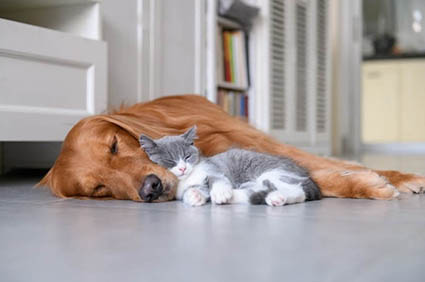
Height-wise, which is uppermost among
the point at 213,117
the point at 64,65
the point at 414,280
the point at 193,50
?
the point at 193,50

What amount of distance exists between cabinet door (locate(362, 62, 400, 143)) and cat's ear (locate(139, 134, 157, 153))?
6.58 m

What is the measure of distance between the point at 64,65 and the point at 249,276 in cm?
174

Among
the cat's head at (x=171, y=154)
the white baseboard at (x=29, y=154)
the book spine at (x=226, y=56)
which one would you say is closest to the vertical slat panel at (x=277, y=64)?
the book spine at (x=226, y=56)

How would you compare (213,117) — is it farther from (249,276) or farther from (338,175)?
(249,276)

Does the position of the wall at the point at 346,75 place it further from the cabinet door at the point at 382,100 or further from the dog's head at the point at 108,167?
the dog's head at the point at 108,167

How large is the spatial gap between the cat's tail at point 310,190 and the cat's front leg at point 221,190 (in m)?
0.22

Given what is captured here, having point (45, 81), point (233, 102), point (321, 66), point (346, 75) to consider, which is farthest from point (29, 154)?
point (346, 75)

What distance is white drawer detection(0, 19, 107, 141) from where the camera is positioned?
2.10 m

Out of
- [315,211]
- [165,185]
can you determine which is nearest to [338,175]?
[315,211]

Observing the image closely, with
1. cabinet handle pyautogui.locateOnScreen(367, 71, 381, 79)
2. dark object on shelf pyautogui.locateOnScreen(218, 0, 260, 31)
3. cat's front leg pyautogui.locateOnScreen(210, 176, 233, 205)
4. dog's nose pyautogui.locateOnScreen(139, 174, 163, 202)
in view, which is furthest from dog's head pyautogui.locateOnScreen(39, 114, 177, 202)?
cabinet handle pyautogui.locateOnScreen(367, 71, 381, 79)

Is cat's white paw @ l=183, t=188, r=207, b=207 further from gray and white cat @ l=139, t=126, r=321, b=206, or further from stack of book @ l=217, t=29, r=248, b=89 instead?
stack of book @ l=217, t=29, r=248, b=89

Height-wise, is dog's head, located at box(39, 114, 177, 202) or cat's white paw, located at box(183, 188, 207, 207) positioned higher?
dog's head, located at box(39, 114, 177, 202)

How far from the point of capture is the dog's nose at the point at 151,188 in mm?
1530

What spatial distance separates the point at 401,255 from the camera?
0.93 m
